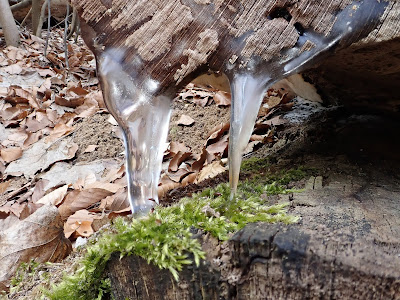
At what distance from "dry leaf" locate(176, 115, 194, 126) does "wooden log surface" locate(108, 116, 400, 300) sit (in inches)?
68.0

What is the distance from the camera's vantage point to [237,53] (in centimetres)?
100

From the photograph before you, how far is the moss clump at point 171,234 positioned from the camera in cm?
78

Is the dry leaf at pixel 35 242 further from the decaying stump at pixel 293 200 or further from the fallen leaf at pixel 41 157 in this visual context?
the fallen leaf at pixel 41 157

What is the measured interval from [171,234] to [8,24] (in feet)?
15.9

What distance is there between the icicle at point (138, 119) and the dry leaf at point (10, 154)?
6.36 ft

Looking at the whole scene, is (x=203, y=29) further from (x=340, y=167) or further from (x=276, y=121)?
(x=276, y=121)

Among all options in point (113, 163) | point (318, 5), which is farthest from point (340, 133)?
point (113, 163)

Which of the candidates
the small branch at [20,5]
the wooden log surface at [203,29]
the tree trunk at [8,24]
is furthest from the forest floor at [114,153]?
the small branch at [20,5]

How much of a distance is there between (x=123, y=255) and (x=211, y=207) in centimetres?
25

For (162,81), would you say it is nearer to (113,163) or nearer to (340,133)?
(340,133)

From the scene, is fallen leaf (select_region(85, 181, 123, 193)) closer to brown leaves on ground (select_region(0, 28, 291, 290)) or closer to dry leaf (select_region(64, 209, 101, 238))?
brown leaves on ground (select_region(0, 28, 291, 290))

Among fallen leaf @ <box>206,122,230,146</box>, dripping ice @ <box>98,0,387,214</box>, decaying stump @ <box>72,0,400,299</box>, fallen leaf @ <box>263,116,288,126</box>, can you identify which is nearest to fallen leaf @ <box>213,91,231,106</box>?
fallen leaf @ <box>206,122,230,146</box>

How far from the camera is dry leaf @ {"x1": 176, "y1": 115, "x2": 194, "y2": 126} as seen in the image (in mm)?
2711

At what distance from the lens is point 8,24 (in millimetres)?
4766
